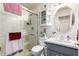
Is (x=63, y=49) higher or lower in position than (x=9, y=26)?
lower

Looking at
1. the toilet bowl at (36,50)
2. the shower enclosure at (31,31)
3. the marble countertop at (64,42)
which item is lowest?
the toilet bowl at (36,50)

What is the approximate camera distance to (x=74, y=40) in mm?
1327

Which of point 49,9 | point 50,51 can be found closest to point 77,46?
point 50,51

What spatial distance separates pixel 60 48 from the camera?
1.36 metres

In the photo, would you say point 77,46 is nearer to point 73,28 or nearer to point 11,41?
point 73,28

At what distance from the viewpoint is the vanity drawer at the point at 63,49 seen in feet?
4.27

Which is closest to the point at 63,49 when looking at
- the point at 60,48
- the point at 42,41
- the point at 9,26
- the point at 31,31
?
the point at 60,48

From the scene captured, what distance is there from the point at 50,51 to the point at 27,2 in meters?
0.64

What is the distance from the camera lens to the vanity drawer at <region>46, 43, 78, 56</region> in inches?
51.2

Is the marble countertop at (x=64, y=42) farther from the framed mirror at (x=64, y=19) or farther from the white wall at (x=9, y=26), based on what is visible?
the white wall at (x=9, y=26)

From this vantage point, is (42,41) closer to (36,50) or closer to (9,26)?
(36,50)

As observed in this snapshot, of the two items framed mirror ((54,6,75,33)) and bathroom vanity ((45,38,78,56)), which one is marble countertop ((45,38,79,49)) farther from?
framed mirror ((54,6,75,33))

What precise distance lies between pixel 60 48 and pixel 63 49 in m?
0.04

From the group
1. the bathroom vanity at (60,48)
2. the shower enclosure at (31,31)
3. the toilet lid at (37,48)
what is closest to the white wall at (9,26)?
the shower enclosure at (31,31)
